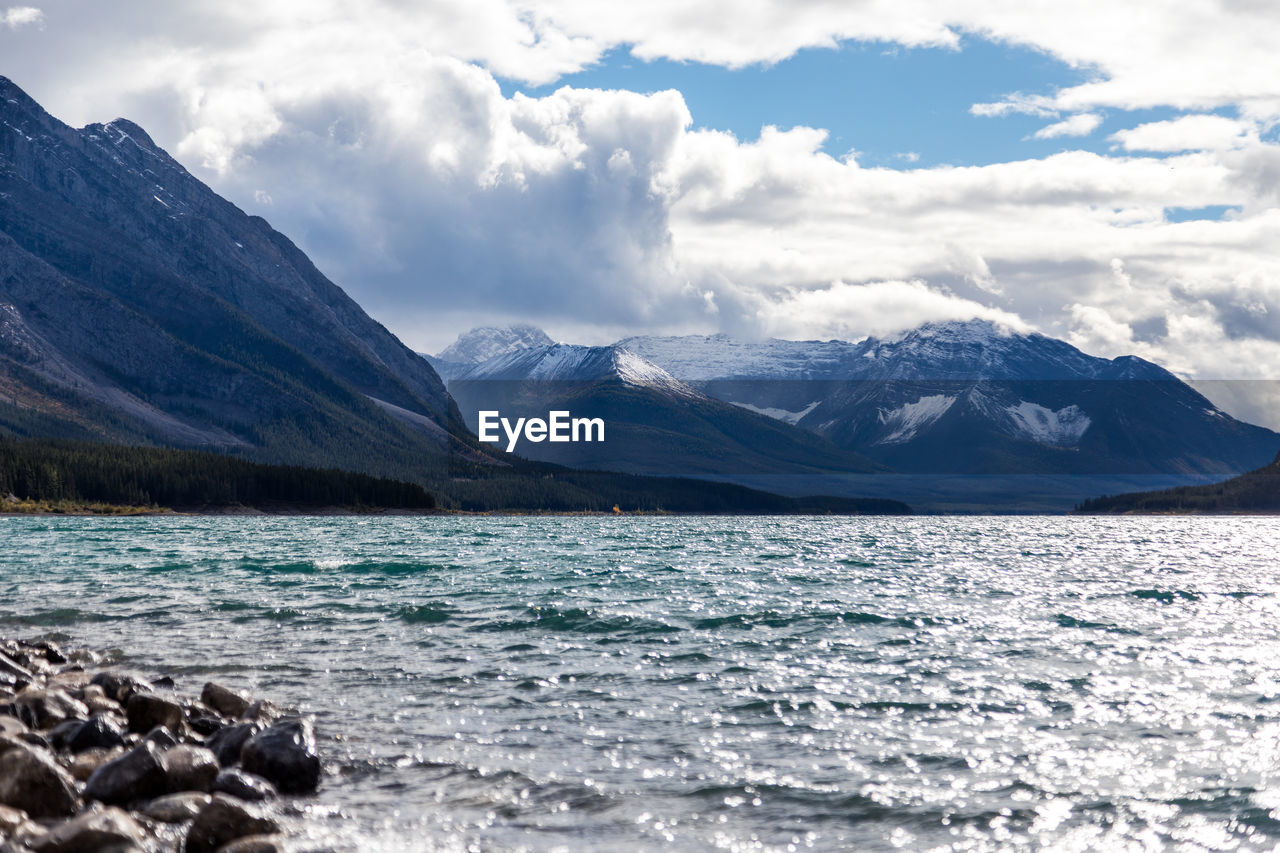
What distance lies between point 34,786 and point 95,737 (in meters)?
3.61

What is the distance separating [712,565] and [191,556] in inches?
1492

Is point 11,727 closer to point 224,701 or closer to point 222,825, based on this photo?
point 224,701

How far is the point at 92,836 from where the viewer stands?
1327 cm

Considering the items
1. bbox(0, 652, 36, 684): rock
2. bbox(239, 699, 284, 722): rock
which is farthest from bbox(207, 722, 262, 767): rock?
bbox(0, 652, 36, 684): rock

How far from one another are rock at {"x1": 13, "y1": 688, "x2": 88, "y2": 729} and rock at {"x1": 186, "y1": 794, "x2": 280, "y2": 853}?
7.28 metres

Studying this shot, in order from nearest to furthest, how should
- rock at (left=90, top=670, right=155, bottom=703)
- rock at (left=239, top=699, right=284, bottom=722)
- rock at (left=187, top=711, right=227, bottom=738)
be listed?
rock at (left=187, top=711, right=227, bottom=738) < rock at (left=239, top=699, right=284, bottom=722) < rock at (left=90, top=670, right=155, bottom=703)

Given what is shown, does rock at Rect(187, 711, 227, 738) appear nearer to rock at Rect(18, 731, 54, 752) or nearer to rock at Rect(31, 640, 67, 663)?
rock at Rect(18, 731, 54, 752)

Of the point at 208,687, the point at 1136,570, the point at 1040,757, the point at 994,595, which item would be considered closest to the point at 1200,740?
the point at 1040,757

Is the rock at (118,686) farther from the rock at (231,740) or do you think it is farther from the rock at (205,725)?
the rock at (231,740)

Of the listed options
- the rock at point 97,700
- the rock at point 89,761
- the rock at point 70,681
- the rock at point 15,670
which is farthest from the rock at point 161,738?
the rock at point 15,670

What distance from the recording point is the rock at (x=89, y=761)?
55.6 feet

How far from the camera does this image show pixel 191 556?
76250 millimetres

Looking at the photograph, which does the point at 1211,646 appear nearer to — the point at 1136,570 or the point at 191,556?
the point at 1136,570

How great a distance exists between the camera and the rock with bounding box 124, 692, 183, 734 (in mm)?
19859
